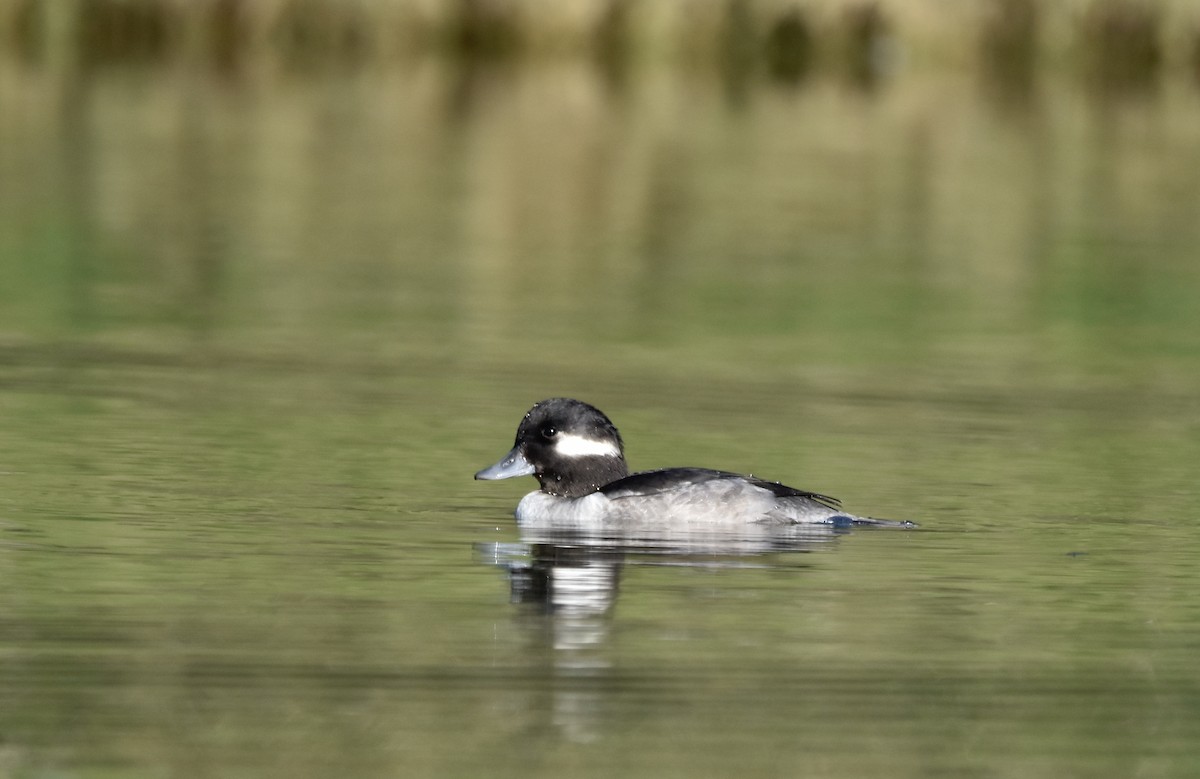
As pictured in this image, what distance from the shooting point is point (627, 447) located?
1284cm

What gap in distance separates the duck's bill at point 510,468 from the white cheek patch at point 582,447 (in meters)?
0.16

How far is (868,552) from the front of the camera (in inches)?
405

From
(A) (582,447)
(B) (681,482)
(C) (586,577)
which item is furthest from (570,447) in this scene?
(C) (586,577)

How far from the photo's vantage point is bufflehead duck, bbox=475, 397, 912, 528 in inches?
424

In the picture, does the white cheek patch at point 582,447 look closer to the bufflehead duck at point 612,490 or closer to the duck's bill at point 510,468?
the bufflehead duck at point 612,490

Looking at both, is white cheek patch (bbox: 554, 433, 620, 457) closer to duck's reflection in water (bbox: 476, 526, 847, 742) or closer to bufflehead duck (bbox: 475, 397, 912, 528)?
bufflehead duck (bbox: 475, 397, 912, 528)

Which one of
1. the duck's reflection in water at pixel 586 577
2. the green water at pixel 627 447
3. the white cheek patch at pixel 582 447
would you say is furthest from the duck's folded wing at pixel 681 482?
the white cheek patch at pixel 582 447

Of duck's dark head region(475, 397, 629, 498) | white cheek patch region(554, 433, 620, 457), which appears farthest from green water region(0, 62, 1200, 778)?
white cheek patch region(554, 433, 620, 457)

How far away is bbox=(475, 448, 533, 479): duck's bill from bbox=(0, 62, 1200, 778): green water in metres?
0.16

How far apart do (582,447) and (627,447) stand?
1.48 meters

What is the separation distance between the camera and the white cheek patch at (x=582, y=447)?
1136 centimetres

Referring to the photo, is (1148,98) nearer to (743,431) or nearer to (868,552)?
(743,431)

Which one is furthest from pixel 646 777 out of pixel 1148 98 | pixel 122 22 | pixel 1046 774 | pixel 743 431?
pixel 122 22

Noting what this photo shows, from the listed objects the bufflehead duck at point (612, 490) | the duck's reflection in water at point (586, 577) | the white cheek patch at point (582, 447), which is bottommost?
the duck's reflection in water at point (586, 577)
